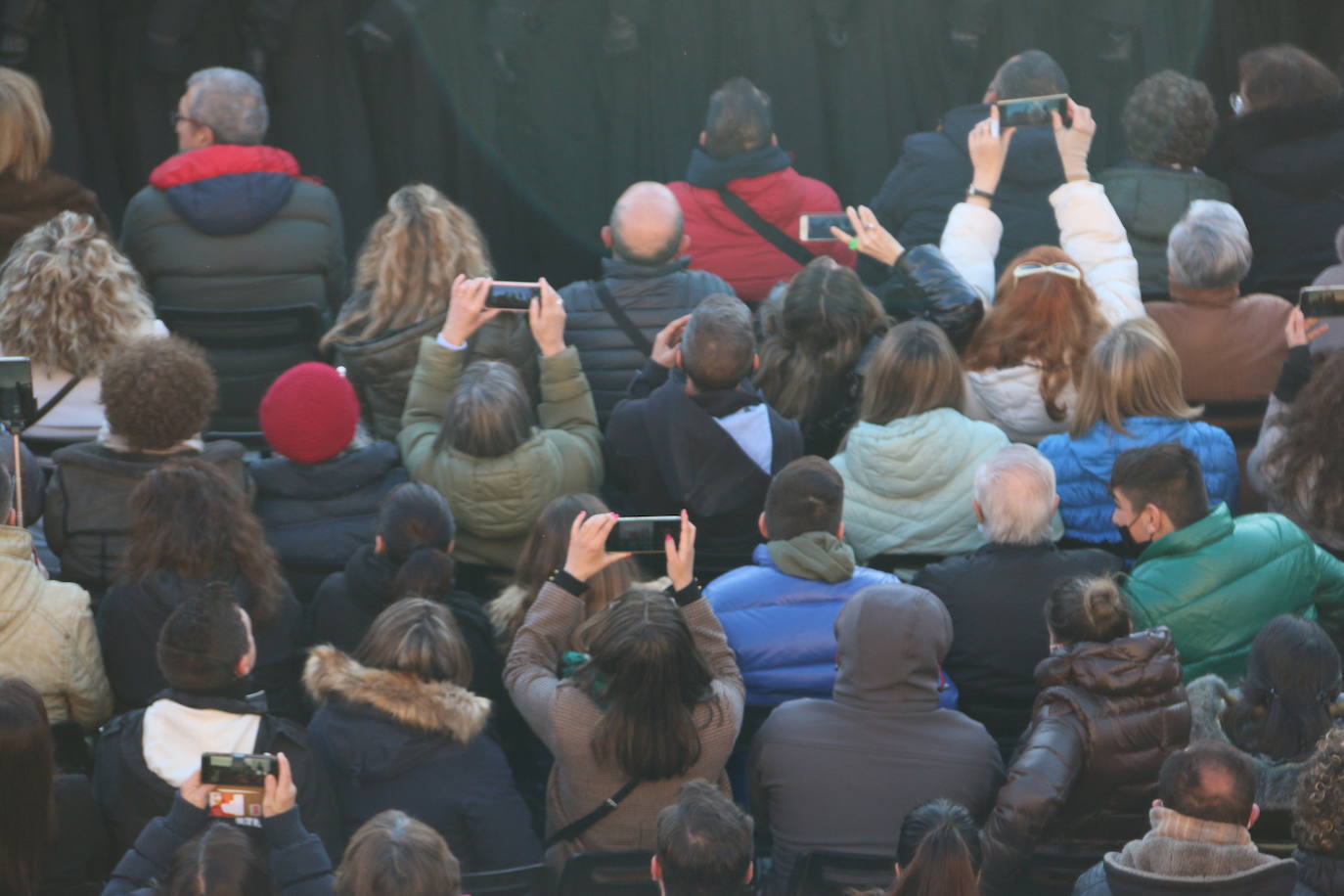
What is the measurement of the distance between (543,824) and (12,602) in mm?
1284

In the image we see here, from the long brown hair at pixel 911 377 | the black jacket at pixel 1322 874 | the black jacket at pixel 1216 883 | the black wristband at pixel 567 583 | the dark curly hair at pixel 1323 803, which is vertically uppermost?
the long brown hair at pixel 911 377

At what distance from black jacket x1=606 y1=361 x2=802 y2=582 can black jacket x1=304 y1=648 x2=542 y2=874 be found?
3.53 ft

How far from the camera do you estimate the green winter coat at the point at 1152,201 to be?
18.4 feet

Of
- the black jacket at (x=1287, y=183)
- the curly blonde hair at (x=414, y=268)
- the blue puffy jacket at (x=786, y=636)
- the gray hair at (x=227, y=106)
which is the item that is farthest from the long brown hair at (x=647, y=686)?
the black jacket at (x=1287, y=183)

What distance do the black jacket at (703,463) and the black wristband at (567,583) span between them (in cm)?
77

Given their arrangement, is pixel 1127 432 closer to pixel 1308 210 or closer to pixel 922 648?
pixel 922 648

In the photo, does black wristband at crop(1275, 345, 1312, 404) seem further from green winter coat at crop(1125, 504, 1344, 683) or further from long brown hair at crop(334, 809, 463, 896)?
long brown hair at crop(334, 809, 463, 896)

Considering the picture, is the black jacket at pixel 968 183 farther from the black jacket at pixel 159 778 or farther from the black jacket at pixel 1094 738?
the black jacket at pixel 159 778

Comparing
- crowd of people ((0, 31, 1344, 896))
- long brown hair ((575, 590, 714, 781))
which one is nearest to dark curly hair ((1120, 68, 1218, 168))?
crowd of people ((0, 31, 1344, 896))

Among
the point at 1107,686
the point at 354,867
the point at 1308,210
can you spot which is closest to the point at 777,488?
the point at 1107,686

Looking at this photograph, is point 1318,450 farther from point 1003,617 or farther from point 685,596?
point 685,596

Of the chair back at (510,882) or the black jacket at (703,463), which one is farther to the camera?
the black jacket at (703,463)

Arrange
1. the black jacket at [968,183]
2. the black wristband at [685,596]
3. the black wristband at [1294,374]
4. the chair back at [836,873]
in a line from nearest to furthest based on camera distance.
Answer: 1. the chair back at [836,873]
2. the black wristband at [685,596]
3. the black wristband at [1294,374]
4. the black jacket at [968,183]

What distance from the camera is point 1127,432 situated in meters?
4.52
